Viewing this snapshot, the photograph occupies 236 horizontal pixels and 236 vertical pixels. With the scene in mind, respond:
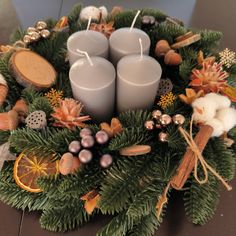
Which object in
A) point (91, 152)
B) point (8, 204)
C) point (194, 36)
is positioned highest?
point (194, 36)

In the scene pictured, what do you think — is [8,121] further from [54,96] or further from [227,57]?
[227,57]

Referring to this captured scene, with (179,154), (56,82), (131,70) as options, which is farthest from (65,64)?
(179,154)

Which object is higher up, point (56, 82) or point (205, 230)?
point (56, 82)

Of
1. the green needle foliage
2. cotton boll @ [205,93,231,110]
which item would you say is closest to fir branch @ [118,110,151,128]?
the green needle foliage

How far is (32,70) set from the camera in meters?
0.56

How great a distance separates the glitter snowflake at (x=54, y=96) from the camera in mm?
543

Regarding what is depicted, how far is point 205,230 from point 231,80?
0.89 ft

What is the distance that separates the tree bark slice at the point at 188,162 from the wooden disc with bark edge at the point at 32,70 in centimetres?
26

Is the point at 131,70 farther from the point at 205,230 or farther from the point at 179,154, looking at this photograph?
the point at 205,230

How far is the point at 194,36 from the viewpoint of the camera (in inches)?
23.2

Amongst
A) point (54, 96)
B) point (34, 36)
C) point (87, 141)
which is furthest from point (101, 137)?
point (34, 36)

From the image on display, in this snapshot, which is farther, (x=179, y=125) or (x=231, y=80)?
(x=231, y=80)

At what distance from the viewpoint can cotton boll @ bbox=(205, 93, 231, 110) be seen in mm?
505

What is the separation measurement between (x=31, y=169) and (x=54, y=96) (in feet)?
0.41
